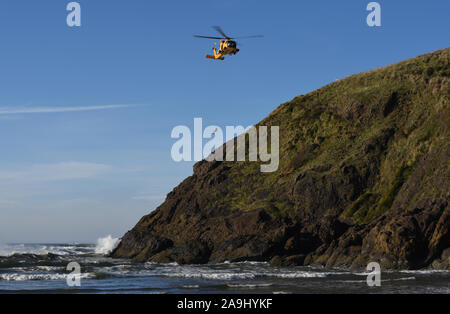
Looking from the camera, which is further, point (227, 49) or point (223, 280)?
point (227, 49)

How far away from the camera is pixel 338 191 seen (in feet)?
230

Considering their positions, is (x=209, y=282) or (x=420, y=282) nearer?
(x=420, y=282)

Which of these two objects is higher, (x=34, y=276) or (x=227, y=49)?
(x=227, y=49)

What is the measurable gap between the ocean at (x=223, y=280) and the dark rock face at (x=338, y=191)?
13.0 ft

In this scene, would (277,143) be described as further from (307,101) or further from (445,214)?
(445,214)

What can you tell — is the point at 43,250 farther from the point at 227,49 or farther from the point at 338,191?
the point at 227,49

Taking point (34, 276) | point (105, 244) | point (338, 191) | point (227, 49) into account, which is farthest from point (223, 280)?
point (105, 244)

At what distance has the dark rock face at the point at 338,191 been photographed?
55.9 m

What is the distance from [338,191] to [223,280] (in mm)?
27012

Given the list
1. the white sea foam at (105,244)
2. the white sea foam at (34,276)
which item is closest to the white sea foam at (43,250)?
the white sea foam at (105,244)

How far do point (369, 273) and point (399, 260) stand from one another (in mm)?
4603

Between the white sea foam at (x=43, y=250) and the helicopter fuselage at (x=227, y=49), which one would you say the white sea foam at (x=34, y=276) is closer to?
the helicopter fuselage at (x=227, y=49)

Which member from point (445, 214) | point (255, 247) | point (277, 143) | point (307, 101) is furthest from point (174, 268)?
point (307, 101)

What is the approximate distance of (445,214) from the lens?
176 feet
